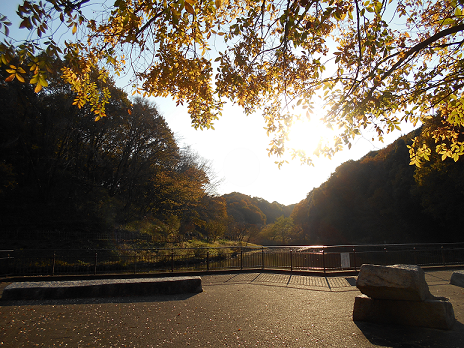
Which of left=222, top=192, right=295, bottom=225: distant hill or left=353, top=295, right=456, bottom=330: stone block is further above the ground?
left=222, top=192, right=295, bottom=225: distant hill

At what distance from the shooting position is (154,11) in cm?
584

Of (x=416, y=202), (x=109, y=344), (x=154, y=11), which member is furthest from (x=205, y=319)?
(x=416, y=202)

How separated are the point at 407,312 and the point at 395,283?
664 millimetres

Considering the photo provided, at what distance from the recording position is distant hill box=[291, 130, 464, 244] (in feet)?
81.5

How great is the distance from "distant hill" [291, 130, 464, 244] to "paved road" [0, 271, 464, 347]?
1030 centimetres

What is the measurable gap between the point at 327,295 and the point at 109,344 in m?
5.84

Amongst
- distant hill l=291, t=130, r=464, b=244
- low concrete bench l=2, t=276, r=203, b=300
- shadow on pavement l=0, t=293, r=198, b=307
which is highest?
distant hill l=291, t=130, r=464, b=244

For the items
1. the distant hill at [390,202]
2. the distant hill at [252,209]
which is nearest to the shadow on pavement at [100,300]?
the distant hill at [390,202]

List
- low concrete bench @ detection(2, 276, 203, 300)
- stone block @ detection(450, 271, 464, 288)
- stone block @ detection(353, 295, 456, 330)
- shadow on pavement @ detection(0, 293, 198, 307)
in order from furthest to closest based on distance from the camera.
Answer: stone block @ detection(450, 271, 464, 288) → low concrete bench @ detection(2, 276, 203, 300) → shadow on pavement @ detection(0, 293, 198, 307) → stone block @ detection(353, 295, 456, 330)

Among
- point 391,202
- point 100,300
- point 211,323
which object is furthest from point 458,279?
point 391,202

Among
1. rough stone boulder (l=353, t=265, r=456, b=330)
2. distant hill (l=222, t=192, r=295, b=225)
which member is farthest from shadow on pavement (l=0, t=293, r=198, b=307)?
distant hill (l=222, t=192, r=295, b=225)

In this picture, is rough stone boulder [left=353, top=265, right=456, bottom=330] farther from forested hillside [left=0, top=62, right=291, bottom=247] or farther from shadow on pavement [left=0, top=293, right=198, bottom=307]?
forested hillside [left=0, top=62, right=291, bottom=247]

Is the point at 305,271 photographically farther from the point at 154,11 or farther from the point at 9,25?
the point at 9,25

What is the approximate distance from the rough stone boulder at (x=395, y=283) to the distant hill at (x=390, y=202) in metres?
10.0
